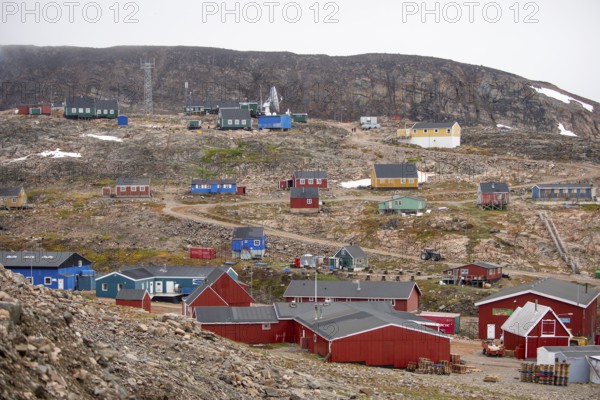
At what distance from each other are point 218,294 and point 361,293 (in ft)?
31.0

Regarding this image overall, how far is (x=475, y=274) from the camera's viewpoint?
60.0 metres

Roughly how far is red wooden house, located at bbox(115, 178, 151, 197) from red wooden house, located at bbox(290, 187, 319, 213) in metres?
17.2

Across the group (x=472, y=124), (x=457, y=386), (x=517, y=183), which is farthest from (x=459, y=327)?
(x=472, y=124)

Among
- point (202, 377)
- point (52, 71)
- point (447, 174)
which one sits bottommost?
point (202, 377)

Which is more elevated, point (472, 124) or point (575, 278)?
point (472, 124)

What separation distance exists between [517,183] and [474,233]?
868 inches

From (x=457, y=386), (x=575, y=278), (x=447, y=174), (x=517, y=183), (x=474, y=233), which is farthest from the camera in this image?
(x=447, y=174)

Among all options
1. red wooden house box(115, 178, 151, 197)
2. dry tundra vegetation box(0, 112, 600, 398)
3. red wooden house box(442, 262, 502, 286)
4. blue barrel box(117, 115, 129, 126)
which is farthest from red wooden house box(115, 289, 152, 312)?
blue barrel box(117, 115, 129, 126)

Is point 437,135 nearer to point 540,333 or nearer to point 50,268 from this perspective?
point 50,268

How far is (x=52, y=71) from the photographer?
162m

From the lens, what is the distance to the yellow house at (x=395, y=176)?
91.1m

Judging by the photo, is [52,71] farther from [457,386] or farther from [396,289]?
[457,386]

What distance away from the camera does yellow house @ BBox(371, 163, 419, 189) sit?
9112 cm

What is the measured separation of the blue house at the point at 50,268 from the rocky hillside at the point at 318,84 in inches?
3247
